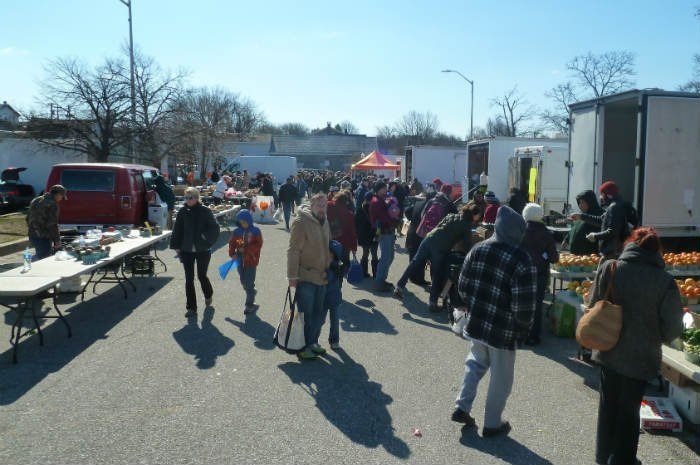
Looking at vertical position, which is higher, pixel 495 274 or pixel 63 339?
pixel 495 274

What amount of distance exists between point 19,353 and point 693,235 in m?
10.3

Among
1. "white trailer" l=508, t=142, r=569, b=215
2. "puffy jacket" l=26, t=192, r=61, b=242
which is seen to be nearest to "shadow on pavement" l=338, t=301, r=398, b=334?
"puffy jacket" l=26, t=192, r=61, b=242

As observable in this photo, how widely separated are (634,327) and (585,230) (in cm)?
472

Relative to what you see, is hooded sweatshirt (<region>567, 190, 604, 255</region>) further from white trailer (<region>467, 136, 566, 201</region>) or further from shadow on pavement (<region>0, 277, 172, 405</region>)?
white trailer (<region>467, 136, 566, 201</region>)

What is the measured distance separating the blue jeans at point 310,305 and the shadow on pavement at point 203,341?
1075mm

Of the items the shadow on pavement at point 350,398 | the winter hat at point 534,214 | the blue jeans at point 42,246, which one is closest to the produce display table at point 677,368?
the winter hat at point 534,214

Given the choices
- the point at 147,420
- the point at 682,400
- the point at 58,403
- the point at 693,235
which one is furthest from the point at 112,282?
the point at 693,235

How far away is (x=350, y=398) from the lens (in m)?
5.39

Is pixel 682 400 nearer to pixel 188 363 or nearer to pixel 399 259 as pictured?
pixel 188 363

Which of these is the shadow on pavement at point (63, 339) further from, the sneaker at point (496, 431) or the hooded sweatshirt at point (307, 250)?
the sneaker at point (496, 431)

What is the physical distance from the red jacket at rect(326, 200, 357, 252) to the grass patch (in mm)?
9673

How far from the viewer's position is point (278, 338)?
6266mm

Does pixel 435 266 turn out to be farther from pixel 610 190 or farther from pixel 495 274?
pixel 495 274

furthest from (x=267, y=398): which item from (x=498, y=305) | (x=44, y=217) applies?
(x=44, y=217)
